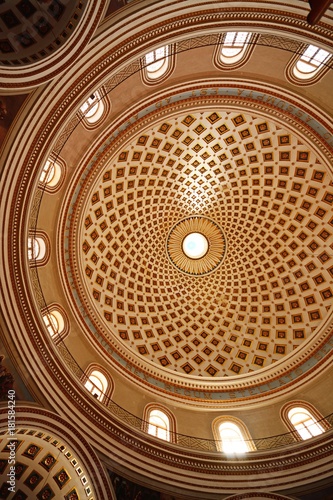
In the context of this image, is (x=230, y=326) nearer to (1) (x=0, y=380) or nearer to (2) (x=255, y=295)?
(2) (x=255, y=295)

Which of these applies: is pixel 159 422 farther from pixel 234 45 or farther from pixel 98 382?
pixel 234 45

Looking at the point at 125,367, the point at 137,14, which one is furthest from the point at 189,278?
the point at 137,14

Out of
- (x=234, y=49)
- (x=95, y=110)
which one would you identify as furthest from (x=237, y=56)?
(x=95, y=110)

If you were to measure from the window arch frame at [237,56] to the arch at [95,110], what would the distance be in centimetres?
426

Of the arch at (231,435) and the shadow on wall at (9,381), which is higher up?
the arch at (231,435)

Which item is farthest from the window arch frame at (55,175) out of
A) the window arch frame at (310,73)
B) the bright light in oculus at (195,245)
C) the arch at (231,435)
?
the arch at (231,435)

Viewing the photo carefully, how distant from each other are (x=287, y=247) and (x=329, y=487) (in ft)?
35.6

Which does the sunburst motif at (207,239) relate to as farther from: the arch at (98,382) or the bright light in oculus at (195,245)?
the arch at (98,382)

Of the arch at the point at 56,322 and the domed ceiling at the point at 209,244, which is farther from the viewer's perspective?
the domed ceiling at the point at 209,244

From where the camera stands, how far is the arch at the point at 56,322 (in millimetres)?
11383

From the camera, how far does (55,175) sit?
1187cm

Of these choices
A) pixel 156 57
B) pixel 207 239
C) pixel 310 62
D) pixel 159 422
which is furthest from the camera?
pixel 207 239

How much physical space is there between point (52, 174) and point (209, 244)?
10.0 meters

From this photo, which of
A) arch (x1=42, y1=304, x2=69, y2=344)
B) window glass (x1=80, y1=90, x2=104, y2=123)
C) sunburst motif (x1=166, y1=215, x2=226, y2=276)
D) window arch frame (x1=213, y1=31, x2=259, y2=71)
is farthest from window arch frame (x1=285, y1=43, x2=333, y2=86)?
arch (x1=42, y1=304, x2=69, y2=344)
